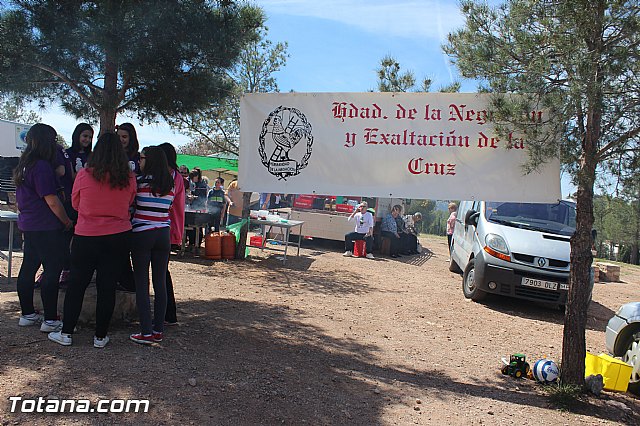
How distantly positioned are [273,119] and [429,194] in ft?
6.01

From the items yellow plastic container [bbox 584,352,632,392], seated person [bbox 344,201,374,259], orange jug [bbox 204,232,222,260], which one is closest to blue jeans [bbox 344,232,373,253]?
seated person [bbox 344,201,374,259]

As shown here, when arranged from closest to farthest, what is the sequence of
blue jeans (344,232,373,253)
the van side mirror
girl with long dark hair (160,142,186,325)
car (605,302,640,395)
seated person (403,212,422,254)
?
girl with long dark hair (160,142,186,325), car (605,302,640,395), the van side mirror, blue jeans (344,232,373,253), seated person (403,212,422,254)

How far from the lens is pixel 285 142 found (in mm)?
5590

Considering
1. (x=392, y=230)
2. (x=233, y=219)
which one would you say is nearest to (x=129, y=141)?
(x=233, y=219)

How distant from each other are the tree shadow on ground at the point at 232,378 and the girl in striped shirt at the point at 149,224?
1.40 feet

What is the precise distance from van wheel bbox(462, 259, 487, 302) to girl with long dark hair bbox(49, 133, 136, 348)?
232 inches

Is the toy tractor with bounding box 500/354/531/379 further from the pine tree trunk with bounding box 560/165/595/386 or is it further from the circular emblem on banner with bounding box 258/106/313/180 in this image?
the circular emblem on banner with bounding box 258/106/313/180

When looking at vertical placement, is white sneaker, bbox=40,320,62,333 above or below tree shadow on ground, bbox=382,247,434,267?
above

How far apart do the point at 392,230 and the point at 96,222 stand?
11755 mm

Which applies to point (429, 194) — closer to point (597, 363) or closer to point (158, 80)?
point (597, 363)

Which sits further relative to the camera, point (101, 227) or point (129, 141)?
point (129, 141)

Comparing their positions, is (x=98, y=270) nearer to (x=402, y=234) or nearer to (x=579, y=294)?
(x=579, y=294)

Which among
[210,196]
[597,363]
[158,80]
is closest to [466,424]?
[597,363]

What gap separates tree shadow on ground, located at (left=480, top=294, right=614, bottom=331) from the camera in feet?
26.4
